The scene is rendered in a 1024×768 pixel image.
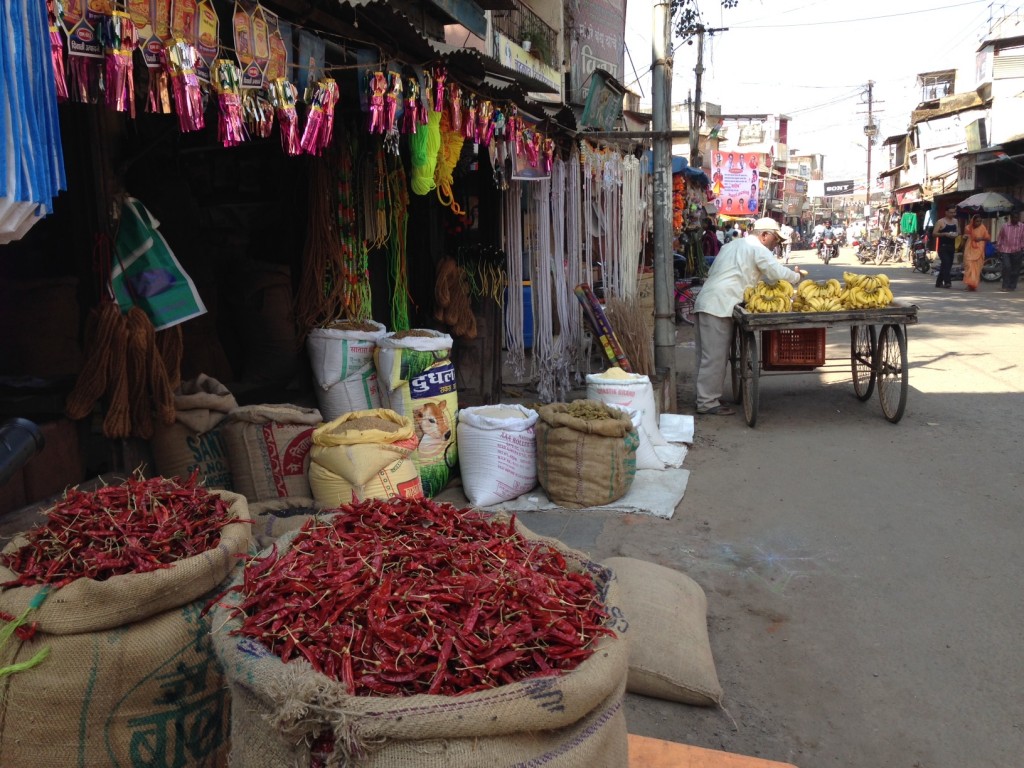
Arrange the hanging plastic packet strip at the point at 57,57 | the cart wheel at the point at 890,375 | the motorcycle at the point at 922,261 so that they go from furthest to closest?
the motorcycle at the point at 922,261
the cart wheel at the point at 890,375
the hanging plastic packet strip at the point at 57,57

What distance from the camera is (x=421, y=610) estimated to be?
1888mm

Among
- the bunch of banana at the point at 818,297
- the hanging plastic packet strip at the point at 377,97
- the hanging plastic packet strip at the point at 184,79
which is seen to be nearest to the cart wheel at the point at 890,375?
the bunch of banana at the point at 818,297

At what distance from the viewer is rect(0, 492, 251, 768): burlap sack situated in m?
2.17

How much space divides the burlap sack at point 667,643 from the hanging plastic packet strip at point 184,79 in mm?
2278

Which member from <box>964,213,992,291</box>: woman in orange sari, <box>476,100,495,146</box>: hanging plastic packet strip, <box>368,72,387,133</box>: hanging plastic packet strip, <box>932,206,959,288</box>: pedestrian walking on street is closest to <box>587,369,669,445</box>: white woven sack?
<box>476,100,495,146</box>: hanging plastic packet strip

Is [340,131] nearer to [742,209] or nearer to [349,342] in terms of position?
[349,342]

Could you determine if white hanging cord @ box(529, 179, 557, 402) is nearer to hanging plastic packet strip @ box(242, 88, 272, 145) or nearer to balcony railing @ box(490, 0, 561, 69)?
hanging plastic packet strip @ box(242, 88, 272, 145)

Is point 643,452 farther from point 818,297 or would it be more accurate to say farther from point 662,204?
point 662,204

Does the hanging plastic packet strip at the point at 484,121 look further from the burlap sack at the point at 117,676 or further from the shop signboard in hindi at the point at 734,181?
the shop signboard in hindi at the point at 734,181

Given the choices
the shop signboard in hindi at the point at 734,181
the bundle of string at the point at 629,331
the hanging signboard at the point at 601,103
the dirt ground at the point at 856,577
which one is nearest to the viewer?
the dirt ground at the point at 856,577

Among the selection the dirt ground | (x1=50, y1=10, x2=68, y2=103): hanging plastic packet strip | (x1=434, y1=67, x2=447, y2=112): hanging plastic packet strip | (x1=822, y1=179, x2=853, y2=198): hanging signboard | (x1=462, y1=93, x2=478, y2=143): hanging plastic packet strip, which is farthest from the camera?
(x1=822, y1=179, x2=853, y2=198): hanging signboard

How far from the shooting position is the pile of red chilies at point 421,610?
1766mm

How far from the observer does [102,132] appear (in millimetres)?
3850

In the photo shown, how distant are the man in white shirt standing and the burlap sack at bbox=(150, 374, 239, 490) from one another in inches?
198
